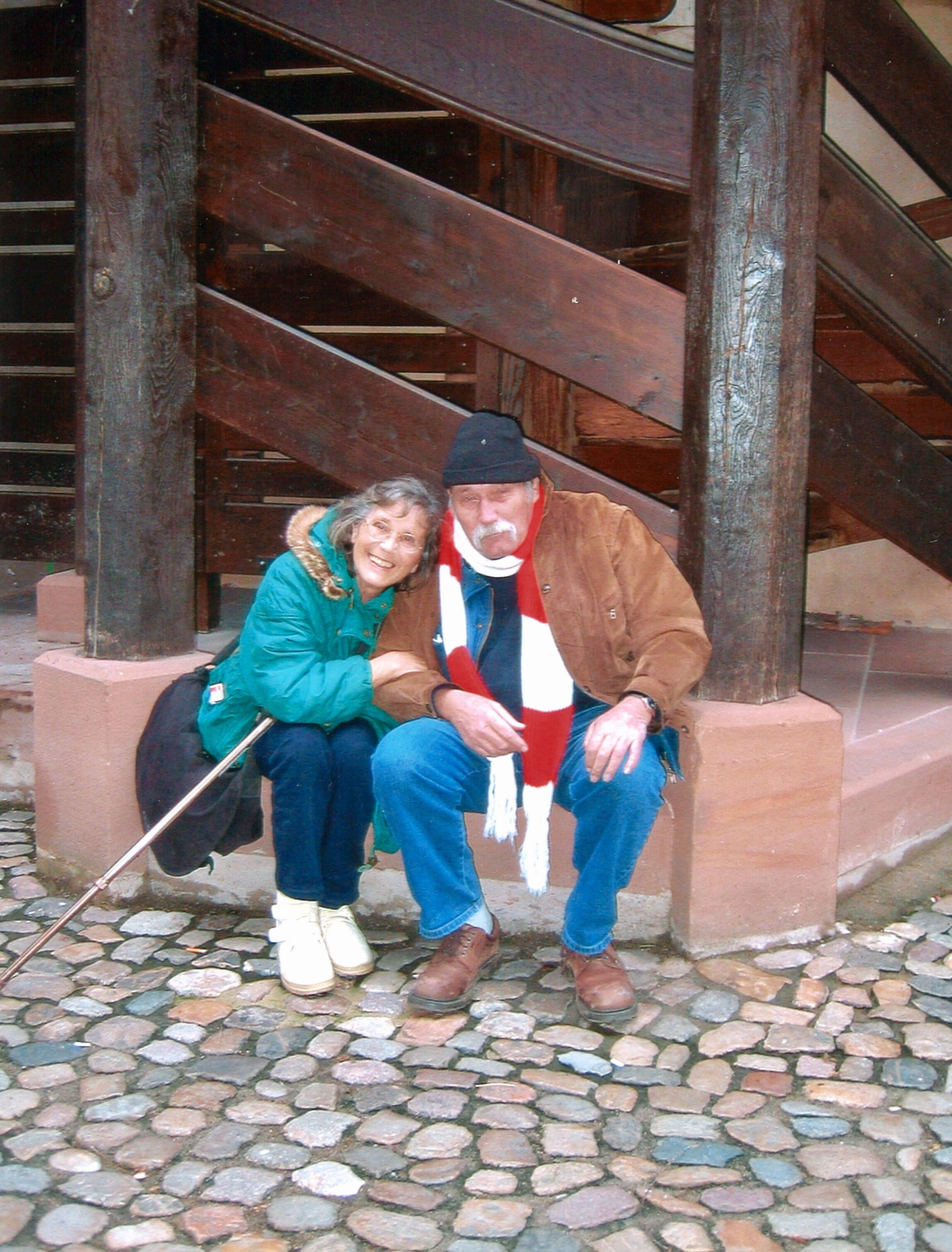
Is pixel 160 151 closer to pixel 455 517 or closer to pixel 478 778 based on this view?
Answer: pixel 455 517

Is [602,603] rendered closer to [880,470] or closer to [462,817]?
[462,817]

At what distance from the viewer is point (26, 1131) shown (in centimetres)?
248

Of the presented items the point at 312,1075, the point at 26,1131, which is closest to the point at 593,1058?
the point at 312,1075

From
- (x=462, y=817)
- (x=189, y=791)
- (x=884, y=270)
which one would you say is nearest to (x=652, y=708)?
(x=462, y=817)

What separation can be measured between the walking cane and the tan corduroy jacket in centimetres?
31

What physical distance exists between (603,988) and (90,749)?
1459 millimetres

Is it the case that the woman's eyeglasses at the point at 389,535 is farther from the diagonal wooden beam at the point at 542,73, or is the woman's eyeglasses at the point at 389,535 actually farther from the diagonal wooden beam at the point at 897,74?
the diagonal wooden beam at the point at 897,74

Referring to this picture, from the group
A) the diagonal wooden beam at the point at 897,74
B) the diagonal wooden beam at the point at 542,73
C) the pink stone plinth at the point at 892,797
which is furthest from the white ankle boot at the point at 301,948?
the diagonal wooden beam at the point at 897,74

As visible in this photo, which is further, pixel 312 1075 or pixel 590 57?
pixel 590 57

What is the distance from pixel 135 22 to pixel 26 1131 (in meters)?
2.54

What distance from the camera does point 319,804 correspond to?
3059 millimetres

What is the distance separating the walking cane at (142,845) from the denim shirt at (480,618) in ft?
1.63

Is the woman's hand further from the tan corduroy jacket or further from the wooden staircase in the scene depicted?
the wooden staircase

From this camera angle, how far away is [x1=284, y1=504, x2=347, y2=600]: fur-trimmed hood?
3045 mm
